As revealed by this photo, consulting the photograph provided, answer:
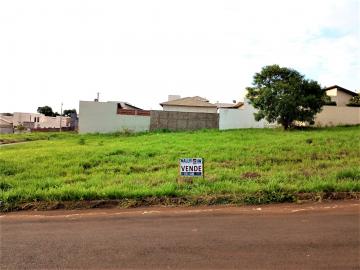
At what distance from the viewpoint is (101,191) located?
7.46 meters

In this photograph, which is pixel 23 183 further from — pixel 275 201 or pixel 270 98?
pixel 270 98

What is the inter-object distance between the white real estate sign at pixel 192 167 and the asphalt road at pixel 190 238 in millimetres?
1587

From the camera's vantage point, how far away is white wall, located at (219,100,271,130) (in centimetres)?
2997

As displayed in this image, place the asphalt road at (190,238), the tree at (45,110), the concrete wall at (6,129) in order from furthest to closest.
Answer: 1. the tree at (45,110)
2. the concrete wall at (6,129)
3. the asphalt road at (190,238)

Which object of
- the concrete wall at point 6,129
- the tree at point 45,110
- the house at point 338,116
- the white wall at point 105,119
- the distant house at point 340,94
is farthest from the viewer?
the tree at point 45,110

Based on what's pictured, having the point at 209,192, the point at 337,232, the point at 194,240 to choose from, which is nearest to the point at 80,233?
the point at 194,240

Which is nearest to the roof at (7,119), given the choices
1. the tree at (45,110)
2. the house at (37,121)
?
the house at (37,121)

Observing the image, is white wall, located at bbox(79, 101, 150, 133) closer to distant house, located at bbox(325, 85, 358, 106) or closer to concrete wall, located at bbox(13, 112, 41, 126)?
distant house, located at bbox(325, 85, 358, 106)

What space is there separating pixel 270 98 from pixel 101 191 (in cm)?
1702

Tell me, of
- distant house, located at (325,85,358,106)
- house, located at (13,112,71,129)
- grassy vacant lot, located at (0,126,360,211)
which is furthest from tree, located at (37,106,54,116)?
grassy vacant lot, located at (0,126,360,211)

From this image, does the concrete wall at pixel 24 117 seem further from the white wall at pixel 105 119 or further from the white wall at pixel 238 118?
the white wall at pixel 238 118

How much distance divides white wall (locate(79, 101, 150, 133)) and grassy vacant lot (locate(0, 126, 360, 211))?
17.9 m

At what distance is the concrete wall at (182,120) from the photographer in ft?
102

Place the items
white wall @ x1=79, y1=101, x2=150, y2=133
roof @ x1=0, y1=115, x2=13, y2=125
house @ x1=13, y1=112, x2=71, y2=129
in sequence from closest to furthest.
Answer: white wall @ x1=79, y1=101, x2=150, y2=133, house @ x1=13, y1=112, x2=71, y2=129, roof @ x1=0, y1=115, x2=13, y2=125
